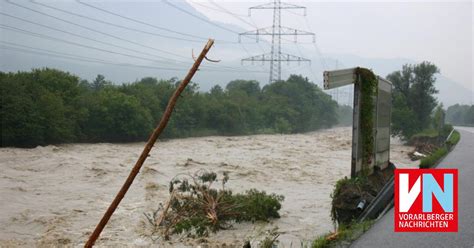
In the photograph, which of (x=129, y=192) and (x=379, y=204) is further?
(x=129, y=192)

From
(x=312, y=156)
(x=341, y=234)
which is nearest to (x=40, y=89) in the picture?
(x=312, y=156)

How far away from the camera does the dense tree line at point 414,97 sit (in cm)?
4819

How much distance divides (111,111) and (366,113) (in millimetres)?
31759

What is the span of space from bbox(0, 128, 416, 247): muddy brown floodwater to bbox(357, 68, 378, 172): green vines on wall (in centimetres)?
195

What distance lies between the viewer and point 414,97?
51156 millimetres

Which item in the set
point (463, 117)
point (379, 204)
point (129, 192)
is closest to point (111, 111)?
point (129, 192)

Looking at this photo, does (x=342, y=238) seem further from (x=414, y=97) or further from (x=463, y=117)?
(x=463, y=117)

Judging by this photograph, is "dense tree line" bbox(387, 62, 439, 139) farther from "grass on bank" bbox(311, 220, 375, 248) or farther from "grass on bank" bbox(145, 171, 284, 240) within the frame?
"grass on bank" bbox(311, 220, 375, 248)

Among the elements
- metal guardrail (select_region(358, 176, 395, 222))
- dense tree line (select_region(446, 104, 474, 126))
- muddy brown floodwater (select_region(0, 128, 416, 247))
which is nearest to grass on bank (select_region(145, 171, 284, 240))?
muddy brown floodwater (select_region(0, 128, 416, 247))

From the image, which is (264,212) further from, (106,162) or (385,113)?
(106,162)

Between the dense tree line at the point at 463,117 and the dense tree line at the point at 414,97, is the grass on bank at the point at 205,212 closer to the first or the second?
the dense tree line at the point at 414,97

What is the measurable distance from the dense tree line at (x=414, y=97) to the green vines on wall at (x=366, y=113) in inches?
1486

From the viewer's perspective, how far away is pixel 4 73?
106 ft

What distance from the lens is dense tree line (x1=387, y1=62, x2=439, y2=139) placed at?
48188 millimetres
